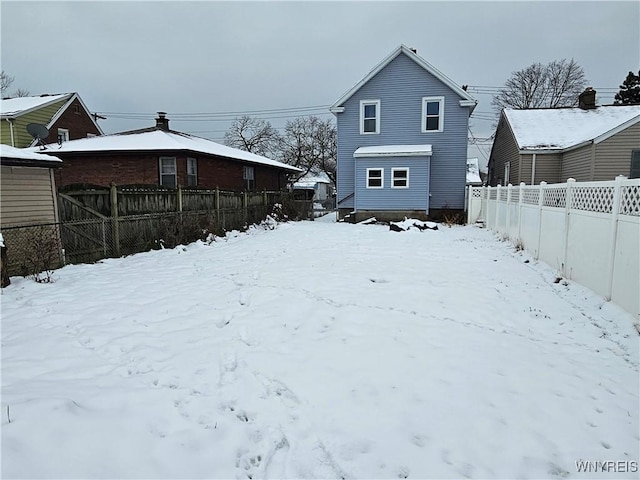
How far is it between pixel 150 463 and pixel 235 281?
4.73 m

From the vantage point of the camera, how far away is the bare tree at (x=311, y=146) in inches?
1785

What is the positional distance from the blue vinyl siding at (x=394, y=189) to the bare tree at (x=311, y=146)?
25.4m

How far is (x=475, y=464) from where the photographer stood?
2.49m

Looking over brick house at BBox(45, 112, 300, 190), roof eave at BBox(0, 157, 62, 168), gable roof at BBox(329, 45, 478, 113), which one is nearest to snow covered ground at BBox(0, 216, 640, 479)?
roof eave at BBox(0, 157, 62, 168)

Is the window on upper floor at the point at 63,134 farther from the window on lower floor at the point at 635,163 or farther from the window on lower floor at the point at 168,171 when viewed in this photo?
the window on lower floor at the point at 635,163

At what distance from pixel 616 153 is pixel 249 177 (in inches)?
700

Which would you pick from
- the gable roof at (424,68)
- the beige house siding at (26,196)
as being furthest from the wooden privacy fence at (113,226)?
the gable roof at (424,68)

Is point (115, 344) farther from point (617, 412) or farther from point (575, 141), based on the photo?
point (575, 141)

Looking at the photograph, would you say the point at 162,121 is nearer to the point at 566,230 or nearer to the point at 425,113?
the point at 425,113

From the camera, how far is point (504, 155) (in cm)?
2294

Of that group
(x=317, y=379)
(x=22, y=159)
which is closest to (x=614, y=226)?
(x=317, y=379)

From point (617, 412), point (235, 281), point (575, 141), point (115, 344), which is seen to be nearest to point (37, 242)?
point (235, 281)

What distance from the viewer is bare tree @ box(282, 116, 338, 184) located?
45.3 metres

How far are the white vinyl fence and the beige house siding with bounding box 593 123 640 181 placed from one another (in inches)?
401
